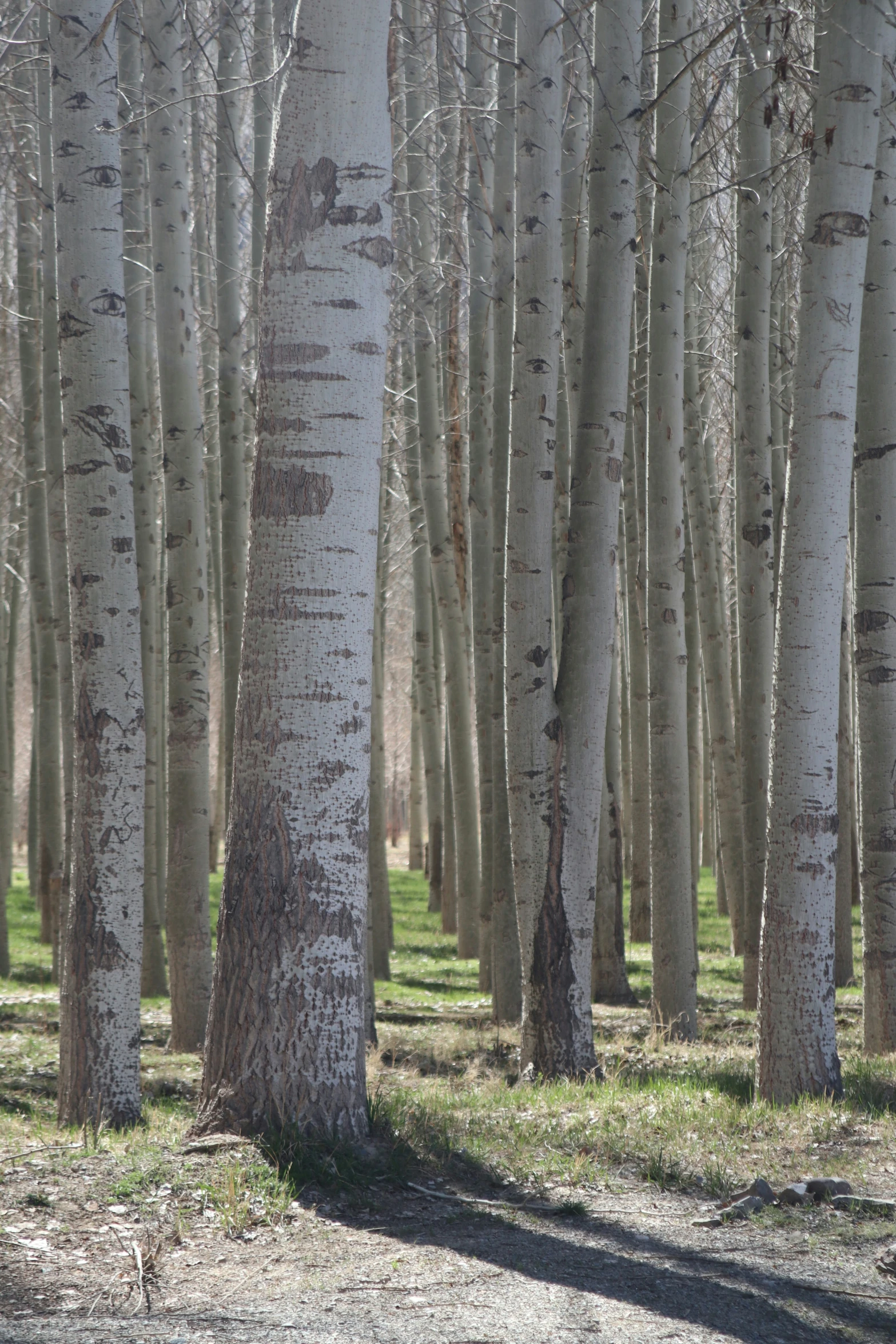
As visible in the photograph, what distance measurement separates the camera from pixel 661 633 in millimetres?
7289

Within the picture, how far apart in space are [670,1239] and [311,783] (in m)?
1.83

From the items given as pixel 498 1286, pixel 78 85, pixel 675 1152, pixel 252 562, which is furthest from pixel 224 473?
pixel 498 1286

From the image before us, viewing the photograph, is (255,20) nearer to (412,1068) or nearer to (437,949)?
(412,1068)

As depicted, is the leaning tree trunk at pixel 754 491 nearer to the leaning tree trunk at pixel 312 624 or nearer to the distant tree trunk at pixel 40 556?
the leaning tree trunk at pixel 312 624

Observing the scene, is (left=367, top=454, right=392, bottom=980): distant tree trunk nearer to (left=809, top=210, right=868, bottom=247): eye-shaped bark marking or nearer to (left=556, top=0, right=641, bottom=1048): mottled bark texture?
(left=556, top=0, right=641, bottom=1048): mottled bark texture

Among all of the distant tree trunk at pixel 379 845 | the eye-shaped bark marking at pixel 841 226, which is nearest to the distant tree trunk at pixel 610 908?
the distant tree trunk at pixel 379 845

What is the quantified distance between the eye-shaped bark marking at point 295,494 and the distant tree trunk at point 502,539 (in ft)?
13.0

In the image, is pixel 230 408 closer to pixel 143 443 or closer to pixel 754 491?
pixel 143 443

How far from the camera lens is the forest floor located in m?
2.66

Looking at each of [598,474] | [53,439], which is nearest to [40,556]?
[53,439]

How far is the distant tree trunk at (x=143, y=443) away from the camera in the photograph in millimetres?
8617

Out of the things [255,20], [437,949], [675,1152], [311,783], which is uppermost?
[255,20]

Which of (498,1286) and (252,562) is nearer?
(498,1286)

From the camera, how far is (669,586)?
7.29 meters
